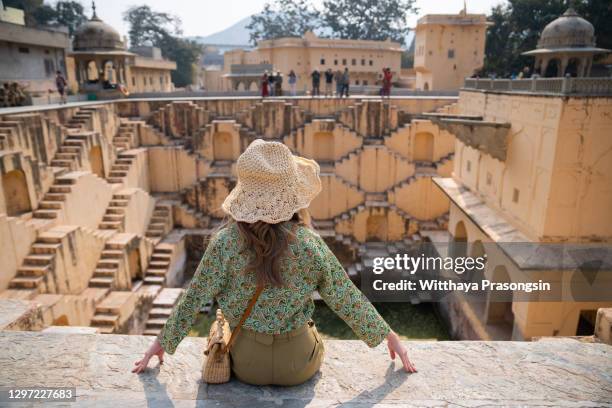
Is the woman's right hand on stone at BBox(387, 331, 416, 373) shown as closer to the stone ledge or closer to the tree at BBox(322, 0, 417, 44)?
the stone ledge

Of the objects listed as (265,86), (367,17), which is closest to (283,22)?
(367,17)

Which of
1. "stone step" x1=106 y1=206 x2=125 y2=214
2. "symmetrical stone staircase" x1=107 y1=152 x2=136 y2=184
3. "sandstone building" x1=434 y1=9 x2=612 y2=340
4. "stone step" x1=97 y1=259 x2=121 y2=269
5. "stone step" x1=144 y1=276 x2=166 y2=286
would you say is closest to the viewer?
"sandstone building" x1=434 y1=9 x2=612 y2=340

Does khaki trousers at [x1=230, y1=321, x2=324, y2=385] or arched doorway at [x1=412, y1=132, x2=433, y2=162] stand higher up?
khaki trousers at [x1=230, y1=321, x2=324, y2=385]

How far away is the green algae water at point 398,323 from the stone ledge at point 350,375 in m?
9.02

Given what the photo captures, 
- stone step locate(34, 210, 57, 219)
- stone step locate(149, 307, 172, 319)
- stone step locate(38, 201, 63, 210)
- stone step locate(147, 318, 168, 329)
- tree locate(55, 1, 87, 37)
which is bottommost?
stone step locate(147, 318, 168, 329)

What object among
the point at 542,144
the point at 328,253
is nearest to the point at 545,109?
the point at 542,144

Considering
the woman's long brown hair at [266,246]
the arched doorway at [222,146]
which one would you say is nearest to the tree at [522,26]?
the arched doorway at [222,146]

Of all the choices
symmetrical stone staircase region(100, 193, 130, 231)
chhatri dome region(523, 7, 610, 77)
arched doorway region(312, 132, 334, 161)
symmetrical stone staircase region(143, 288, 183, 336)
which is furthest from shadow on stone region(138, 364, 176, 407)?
arched doorway region(312, 132, 334, 161)

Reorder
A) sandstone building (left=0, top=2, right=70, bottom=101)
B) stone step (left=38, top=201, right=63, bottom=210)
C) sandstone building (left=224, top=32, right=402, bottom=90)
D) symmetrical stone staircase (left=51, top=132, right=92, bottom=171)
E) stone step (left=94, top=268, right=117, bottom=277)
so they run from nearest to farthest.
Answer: stone step (left=38, top=201, right=63, bottom=210) < stone step (left=94, top=268, right=117, bottom=277) < symmetrical stone staircase (left=51, top=132, right=92, bottom=171) < sandstone building (left=0, top=2, right=70, bottom=101) < sandstone building (left=224, top=32, right=402, bottom=90)

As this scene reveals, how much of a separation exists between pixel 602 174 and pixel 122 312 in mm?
10405

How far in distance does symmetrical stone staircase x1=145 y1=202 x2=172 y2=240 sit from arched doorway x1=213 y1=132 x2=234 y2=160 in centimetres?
347

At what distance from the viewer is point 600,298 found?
8.45 m

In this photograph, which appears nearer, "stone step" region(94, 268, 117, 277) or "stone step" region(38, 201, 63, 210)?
"stone step" region(38, 201, 63, 210)

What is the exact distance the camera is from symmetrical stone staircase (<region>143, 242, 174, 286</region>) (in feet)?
42.9
